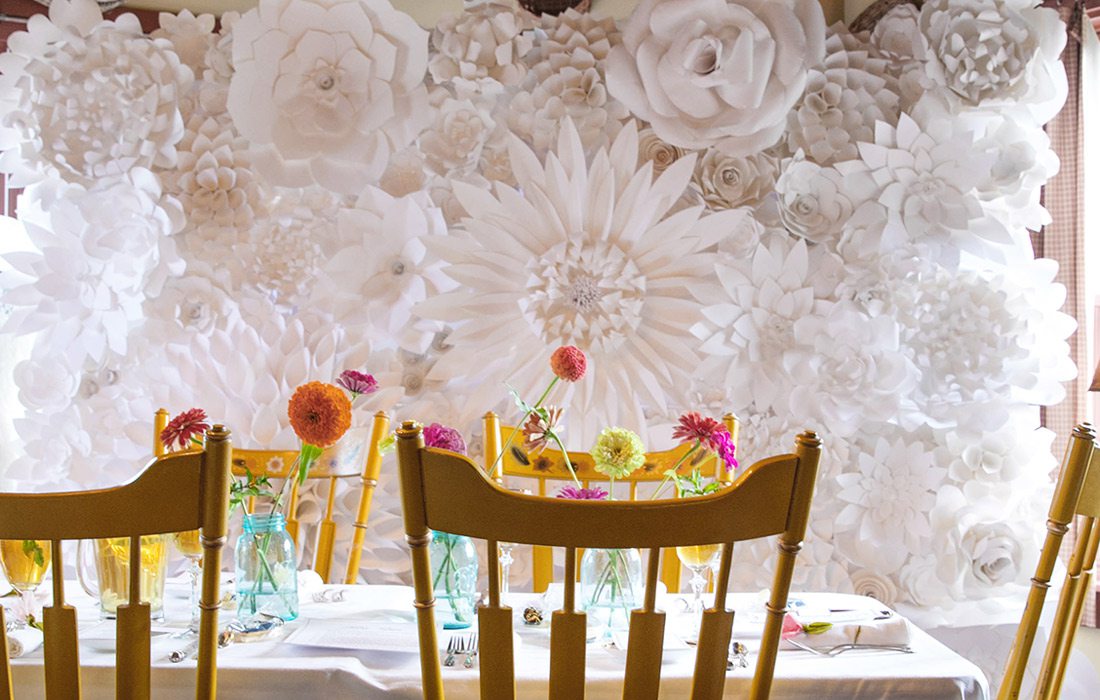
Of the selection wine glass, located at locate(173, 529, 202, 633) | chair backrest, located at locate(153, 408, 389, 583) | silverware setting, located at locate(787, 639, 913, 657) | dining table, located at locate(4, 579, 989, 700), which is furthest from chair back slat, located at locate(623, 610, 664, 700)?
chair backrest, located at locate(153, 408, 389, 583)

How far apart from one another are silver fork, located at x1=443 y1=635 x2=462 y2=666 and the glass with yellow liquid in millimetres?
447

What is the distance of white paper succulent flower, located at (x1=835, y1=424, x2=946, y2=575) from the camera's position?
229cm

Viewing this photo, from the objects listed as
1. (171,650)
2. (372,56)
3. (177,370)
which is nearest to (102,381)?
(177,370)

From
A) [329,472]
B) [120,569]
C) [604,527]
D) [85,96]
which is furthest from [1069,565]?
[85,96]

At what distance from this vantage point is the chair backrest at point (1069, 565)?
3.89 feet

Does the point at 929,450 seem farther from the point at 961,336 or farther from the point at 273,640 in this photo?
the point at 273,640

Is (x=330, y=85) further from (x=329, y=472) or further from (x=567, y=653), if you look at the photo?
(x=567, y=653)

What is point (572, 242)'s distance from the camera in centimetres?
232

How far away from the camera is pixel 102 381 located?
7.85ft

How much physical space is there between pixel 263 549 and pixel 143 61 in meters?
1.34

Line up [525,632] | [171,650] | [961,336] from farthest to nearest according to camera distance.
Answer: [961,336], [525,632], [171,650]

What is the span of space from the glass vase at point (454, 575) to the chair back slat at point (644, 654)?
20.2 inches

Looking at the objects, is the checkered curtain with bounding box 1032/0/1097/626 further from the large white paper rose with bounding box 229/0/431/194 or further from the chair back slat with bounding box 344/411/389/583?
the chair back slat with bounding box 344/411/389/583

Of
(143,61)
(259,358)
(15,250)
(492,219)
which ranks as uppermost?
(143,61)
